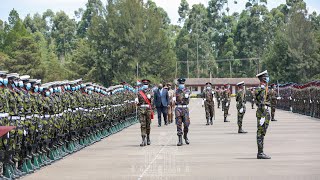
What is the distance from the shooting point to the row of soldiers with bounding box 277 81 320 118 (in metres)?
45.0

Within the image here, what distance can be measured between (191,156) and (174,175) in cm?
443

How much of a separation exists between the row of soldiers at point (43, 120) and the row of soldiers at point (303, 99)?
19.9 m

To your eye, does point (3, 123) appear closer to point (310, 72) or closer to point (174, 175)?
point (174, 175)

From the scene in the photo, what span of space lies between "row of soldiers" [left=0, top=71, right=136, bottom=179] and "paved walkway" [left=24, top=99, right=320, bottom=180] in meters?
0.43

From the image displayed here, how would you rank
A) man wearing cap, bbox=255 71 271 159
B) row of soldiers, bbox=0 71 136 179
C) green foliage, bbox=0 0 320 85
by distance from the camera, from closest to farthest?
A: row of soldiers, bbox=0 71 136 179, man wearing cap, bbox=255 71 271 159, green foliage, bbox=0 0 320 85

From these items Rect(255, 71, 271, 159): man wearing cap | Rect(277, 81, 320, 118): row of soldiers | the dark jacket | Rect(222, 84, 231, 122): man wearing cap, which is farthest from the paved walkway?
Rect(277, 81, 320, 118): row of soldiers

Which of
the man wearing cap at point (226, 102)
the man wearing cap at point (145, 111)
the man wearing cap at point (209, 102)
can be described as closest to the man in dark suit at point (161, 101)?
the man wearing cap at point (209, 102)

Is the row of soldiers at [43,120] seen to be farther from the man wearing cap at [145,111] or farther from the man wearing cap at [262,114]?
the man wearing cap at [262,114]

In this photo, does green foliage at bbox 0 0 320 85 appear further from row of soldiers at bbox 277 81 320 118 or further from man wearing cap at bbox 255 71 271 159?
man wearing cap at bbox 255 71 271 159

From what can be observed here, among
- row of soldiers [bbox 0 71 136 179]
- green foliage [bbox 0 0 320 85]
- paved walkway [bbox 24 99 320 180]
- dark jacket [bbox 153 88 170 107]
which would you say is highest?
green foliage [bbox 0 0 320 85]

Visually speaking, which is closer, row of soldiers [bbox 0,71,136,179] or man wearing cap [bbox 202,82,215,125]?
row of soldiers [bbox 0,71,136,179]

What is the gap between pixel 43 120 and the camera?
18156 mm

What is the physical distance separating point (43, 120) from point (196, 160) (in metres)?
3.91

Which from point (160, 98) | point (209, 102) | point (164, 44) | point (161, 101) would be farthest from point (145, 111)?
point (164, 44)
